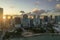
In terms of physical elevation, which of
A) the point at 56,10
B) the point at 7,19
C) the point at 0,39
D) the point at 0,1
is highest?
the point at 0,1

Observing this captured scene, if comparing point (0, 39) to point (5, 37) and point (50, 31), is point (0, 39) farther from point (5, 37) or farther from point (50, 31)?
point (50, 31)

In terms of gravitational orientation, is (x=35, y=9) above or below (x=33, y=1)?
below

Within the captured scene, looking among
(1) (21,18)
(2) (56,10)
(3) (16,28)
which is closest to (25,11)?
(1) (21,18)

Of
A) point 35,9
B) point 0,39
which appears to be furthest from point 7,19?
point 35,9

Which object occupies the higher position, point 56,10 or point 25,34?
point 56,10

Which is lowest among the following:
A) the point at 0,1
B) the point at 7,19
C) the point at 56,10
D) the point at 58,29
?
the point at 58,29

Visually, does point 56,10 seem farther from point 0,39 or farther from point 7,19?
point 0,39
